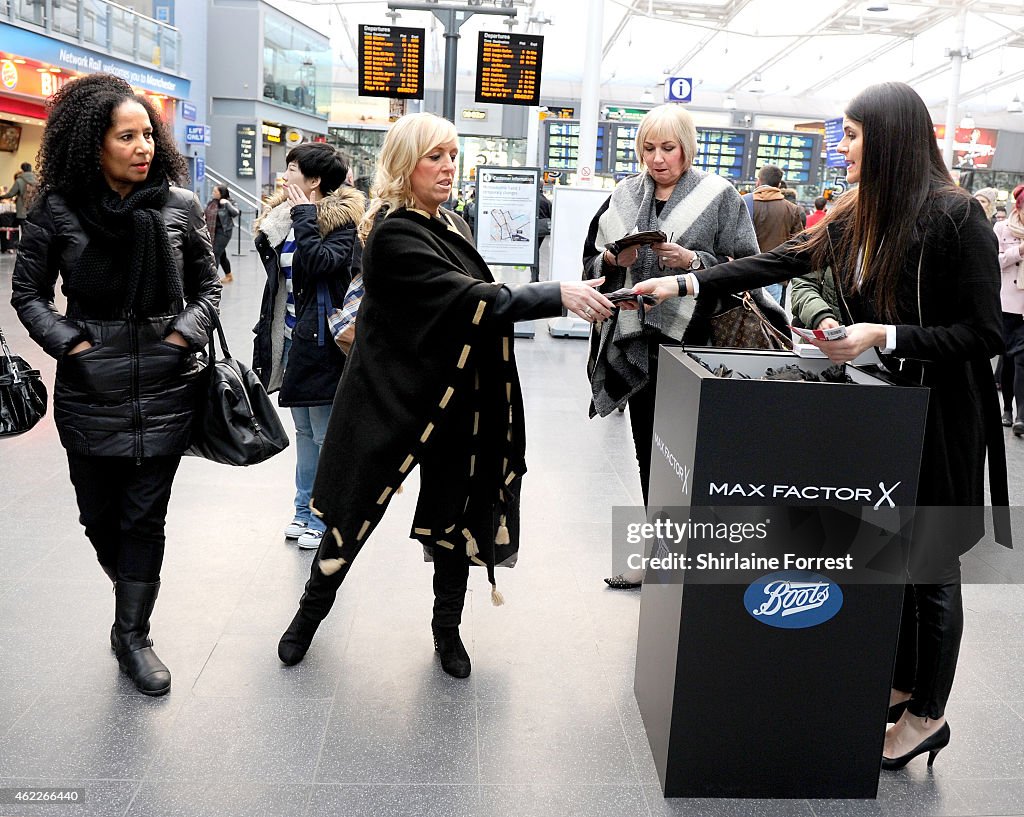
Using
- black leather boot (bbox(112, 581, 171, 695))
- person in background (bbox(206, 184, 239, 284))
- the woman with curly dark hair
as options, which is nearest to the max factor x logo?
the woman with curly dark hair

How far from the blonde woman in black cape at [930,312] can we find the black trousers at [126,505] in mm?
1835

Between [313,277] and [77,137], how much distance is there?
1238mm

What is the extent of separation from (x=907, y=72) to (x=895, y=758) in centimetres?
3249

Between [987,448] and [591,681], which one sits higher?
[987,448]

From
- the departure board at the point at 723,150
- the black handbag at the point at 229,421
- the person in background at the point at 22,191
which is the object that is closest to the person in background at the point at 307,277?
the black handbag at the point at 229,421

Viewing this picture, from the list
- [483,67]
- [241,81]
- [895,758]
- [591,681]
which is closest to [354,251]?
[591,681]

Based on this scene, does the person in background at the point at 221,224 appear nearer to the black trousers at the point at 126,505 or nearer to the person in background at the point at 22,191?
the person in background at the point at 22,191

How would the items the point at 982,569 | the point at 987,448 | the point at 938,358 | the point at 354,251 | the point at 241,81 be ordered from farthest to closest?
the point at 241,81, the point at 982,569, the point at 354,251, the point at 987,448, the point at 938,358

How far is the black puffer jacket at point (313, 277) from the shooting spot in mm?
3678

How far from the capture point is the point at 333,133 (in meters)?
38.5

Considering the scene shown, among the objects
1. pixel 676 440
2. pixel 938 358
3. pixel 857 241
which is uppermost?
pixel 857 241

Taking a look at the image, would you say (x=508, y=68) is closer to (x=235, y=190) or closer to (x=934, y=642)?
(x=934, y=642)

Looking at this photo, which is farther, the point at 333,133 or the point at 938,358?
the point at 333,133

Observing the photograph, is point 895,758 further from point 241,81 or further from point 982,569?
point 241,81
